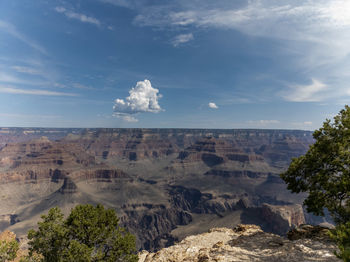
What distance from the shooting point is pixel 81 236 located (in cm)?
1842

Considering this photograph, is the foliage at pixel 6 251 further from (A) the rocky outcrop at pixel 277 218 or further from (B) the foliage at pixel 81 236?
(A) the rocky outcrop at pixel 277 218

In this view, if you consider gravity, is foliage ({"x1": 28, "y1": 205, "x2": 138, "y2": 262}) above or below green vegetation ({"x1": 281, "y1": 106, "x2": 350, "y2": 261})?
below

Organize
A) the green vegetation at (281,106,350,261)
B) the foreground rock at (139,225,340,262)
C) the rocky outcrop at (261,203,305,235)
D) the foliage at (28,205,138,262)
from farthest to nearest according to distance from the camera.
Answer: the rocky outcrop at (261,203,305,235) < the foliage at (28,205,138,262) < the green vegetation at (281,106,350,261) < the foreground rock at (139,225,340,262)

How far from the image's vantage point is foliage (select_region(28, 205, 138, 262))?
725 inches

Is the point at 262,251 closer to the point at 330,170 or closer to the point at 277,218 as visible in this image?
the point at 330,170

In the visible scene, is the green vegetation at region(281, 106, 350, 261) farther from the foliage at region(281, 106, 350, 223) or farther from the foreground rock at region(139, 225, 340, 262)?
the foreground rock at region(139, 225, 340, 262)

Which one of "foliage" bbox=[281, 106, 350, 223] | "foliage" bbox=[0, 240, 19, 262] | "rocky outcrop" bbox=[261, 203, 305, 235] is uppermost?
"foliage" bbox=[281, 106, 350, 223]

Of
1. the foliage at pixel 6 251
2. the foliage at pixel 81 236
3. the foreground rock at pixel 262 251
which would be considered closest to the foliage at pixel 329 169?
the foreground rock at pixel 262 251

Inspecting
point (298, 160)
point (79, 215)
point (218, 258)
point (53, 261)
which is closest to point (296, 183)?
point (298, 160)

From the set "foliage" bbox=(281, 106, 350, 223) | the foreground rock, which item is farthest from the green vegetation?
the foreground rock

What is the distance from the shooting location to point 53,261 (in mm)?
18188

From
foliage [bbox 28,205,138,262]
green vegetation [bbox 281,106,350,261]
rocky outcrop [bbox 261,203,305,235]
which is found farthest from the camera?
rocky outcrop [bbox 261,203,305,235]

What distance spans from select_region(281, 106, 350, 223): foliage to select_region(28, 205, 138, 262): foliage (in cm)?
1989

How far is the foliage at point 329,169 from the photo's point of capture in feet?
55.3
